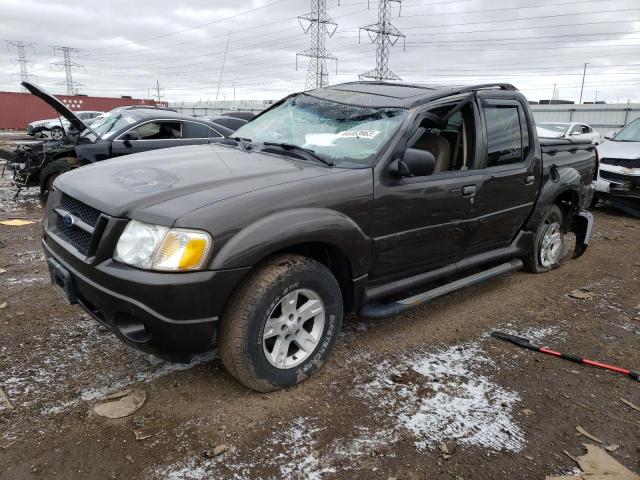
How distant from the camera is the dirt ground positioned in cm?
238

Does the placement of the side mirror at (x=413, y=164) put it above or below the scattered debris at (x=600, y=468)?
above

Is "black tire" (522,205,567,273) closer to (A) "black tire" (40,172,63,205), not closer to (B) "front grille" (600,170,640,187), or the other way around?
(B) "front grille" (600,170,640,187)

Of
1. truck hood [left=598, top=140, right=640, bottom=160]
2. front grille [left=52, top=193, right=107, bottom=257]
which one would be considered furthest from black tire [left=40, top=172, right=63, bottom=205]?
truck hood [left=598, top=140, right=640, bottom=160]

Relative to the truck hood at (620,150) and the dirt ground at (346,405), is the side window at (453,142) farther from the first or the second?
the truck hood at (620,150)

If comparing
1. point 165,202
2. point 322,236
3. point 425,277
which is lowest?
point 425,277

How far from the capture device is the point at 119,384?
2959 millimetres

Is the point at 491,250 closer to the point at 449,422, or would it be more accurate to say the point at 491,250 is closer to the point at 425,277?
the point at 425,277

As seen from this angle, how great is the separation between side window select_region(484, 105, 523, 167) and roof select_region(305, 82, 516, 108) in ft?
0.72

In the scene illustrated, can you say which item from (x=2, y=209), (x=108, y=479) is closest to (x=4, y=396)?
(x=108, y=479)

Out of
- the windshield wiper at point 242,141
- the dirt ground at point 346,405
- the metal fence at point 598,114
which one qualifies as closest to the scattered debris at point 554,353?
the dirt ground at point 346,405

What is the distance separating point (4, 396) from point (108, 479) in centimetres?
101

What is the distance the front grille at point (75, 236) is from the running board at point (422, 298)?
5.72 ft

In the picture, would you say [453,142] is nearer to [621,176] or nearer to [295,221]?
[295,221]

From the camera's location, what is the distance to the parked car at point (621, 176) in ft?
28.2
